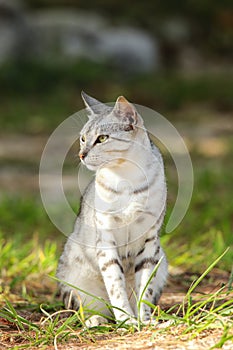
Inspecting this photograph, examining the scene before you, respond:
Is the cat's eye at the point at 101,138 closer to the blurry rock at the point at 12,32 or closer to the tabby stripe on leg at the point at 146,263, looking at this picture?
the tabby stripe on leg at the point at 146,263

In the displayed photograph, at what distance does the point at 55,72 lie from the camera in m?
15.1

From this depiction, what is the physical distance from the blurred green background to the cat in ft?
4.35

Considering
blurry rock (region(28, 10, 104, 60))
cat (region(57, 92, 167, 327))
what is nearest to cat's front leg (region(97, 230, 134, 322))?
cat (region(57, 92, 167, 327))

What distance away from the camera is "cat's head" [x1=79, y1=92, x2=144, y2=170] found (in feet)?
11.1

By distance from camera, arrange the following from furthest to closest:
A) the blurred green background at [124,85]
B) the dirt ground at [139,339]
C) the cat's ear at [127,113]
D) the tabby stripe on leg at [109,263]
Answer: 1. the blurred green background at [124,85]
2. the tabby stripe on leg at [109,263]
3. the cat's ear at [127,113]
4. the dirt ground at [139,339]

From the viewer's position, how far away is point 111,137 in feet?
11.2

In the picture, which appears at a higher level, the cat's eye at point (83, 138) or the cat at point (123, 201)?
the cat's eye at point (83, 138)

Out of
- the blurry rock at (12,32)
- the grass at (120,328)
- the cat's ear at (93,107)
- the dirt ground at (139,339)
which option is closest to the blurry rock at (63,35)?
the blurry rock at (12,32)

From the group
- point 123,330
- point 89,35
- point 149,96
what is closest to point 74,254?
point 123,330

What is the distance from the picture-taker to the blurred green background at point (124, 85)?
20.9ft

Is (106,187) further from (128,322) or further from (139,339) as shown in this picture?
(139,339)

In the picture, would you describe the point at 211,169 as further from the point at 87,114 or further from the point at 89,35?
the point at 89,35

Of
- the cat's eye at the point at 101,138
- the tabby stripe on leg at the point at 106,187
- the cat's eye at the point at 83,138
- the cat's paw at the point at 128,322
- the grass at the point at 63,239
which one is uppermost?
the cat's eye at the point at 101,138

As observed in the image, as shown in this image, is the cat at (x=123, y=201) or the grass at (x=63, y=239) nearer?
the grass at (x=63, y=239)
